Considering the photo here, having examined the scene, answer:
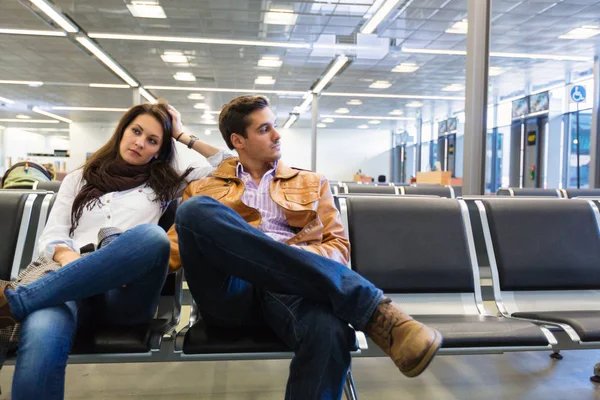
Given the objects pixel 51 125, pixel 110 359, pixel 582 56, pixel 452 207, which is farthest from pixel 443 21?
pixel 51 125

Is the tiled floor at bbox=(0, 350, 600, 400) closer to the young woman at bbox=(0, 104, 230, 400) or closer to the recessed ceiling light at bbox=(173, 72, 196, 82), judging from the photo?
the young woman at bbox=(0, 104, 230, 400)

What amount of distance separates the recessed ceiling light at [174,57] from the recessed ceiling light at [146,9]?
2.49 metres

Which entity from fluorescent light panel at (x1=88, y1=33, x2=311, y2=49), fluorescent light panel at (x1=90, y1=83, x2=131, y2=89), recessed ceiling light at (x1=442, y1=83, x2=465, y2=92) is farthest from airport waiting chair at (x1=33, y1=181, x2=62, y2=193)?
recessed ceiling light at (x1=442, y1=83, x2=465, y2=92)

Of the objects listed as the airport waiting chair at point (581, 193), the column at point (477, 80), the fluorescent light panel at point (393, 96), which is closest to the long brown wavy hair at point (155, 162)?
the column at point (477, 80)

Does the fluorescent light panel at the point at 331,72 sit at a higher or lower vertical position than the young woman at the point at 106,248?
higher

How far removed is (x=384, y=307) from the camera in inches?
56.6

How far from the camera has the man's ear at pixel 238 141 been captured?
2043mm

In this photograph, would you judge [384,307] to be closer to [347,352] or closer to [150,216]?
[347,352]

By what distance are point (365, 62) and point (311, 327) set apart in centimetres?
1094

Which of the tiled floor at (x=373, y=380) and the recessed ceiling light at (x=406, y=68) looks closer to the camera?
the tiled floor at (x=373, y=380)

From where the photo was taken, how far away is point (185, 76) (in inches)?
548

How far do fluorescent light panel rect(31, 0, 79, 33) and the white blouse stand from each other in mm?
7559

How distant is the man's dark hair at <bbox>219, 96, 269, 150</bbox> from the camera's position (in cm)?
203

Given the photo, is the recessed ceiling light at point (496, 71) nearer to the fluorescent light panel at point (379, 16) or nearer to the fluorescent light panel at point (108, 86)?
the fluorescent light panel at point (379, 16)
